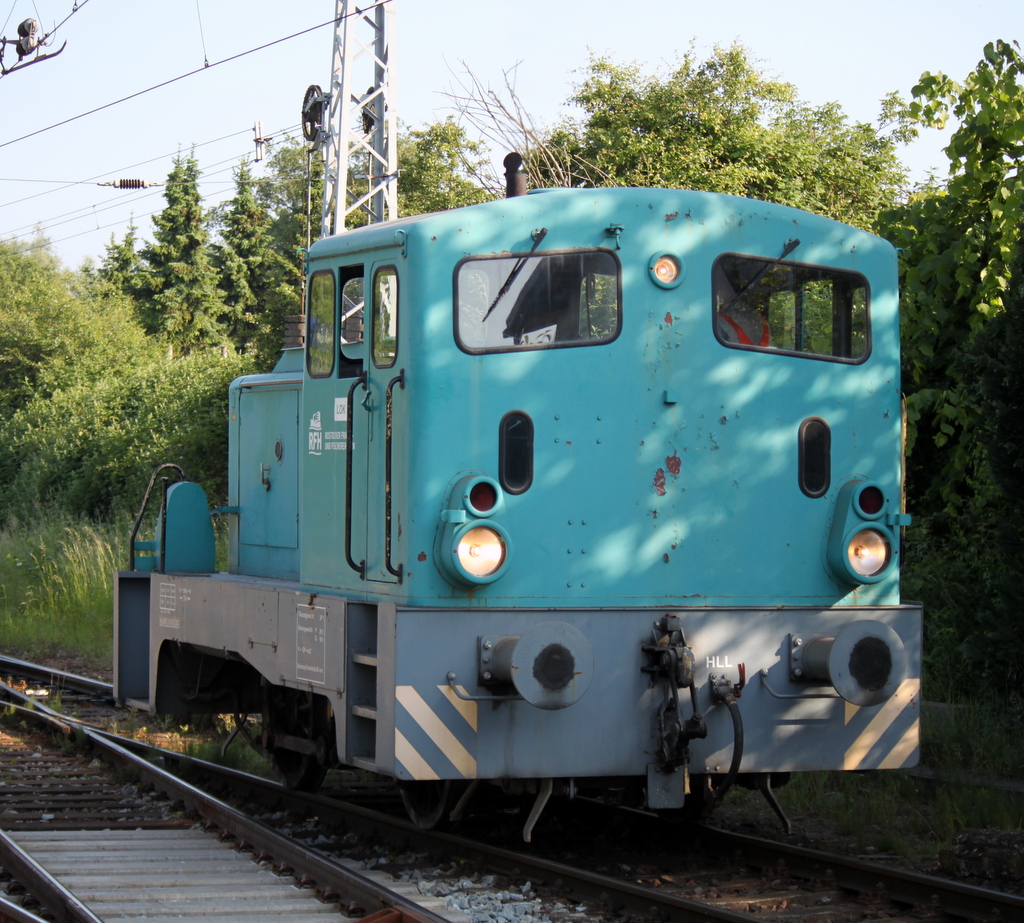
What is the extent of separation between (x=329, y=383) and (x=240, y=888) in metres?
2.27

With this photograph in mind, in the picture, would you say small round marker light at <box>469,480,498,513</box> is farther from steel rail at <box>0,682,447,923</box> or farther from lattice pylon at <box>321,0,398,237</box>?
lattice pylon at <box>321,0,398,237</box>

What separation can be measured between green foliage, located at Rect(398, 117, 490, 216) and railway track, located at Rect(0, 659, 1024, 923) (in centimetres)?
1667

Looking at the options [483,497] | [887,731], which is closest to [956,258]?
[887,731]

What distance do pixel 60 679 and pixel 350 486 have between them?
309 inches

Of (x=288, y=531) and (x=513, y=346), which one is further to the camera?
(x=288, y=531)

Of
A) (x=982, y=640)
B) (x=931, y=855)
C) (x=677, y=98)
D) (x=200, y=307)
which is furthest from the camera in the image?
(x=200, y=307)

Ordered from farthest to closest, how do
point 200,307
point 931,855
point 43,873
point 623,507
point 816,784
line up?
1. point 200,307
2. point 816,784
3. point 931,855
4. point 623,507
5. point 43,873

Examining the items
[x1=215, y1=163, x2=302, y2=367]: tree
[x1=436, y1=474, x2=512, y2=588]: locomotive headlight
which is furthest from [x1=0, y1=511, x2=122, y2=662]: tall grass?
[x1=215, y1=163, x2=302, y2=367]: tree

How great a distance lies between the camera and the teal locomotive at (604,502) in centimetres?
517

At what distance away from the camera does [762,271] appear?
227 inches

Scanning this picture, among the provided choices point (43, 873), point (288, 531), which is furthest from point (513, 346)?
point (43, 873)

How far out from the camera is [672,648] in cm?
520

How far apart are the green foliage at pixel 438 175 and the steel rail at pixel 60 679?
11.4 metres

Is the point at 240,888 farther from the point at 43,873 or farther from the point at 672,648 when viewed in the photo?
the point at 672,648
